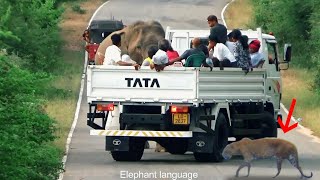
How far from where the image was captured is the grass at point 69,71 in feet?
102

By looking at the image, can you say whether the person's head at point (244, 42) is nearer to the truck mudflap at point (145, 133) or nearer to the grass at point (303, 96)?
the truck mudflap at point (145, 133)

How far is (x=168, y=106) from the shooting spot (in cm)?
2103

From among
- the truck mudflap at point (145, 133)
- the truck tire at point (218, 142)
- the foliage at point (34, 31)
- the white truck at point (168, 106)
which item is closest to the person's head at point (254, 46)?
the white truck at point (168, 106)

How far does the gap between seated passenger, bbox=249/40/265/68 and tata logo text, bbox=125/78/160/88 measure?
2.61 meters

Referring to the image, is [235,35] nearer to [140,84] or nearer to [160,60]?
[160,60]

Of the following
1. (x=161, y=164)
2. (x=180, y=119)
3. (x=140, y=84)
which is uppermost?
(x=140, y=84)

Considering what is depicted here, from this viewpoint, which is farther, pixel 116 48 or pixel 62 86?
pixel 62 86

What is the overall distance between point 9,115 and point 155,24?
9.72 m

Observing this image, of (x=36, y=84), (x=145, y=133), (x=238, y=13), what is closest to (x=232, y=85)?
(x=145, y=133)

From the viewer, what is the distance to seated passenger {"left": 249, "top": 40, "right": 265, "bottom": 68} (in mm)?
22969

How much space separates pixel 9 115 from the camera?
15664mm

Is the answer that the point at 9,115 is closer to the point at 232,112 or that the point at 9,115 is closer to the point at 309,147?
the point at 232,112

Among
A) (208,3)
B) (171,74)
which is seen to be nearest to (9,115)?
Result: (171,74)

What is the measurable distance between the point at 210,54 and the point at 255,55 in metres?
1.14
